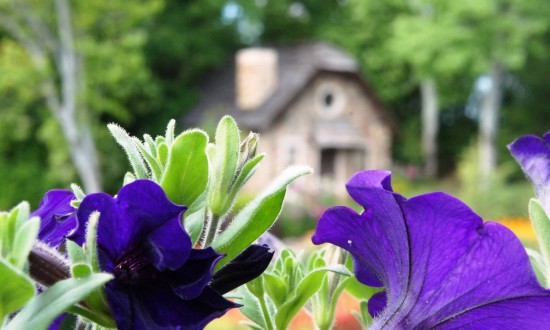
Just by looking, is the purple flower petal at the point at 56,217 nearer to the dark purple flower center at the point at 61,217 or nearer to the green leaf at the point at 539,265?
the dark purple flower center at the point at 61,217

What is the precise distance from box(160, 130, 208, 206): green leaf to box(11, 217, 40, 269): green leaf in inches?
2.7

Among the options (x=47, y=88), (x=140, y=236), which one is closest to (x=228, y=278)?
(x=140, y=236)

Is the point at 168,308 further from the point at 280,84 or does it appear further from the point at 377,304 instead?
the point at 280,84

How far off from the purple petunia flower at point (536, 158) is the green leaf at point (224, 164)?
194 millimetres

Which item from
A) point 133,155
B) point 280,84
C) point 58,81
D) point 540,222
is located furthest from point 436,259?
point 280,84

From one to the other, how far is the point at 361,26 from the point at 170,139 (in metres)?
18.6

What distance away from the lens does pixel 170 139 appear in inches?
15.5

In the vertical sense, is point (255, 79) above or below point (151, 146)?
above

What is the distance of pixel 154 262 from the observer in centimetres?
33

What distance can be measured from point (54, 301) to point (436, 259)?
0.19 meters

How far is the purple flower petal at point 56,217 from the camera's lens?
0.40 m

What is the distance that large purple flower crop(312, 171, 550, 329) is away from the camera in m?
0.34


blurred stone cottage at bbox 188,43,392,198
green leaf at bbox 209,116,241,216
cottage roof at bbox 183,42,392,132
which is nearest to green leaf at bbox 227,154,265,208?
green leaf at bbox 209,116,241,216

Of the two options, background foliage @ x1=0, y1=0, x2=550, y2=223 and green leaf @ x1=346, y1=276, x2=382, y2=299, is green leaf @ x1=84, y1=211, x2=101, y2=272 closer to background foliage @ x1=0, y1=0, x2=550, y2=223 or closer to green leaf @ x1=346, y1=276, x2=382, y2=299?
green leaf @ x1=346, y1=276, x2=382, y2=299
